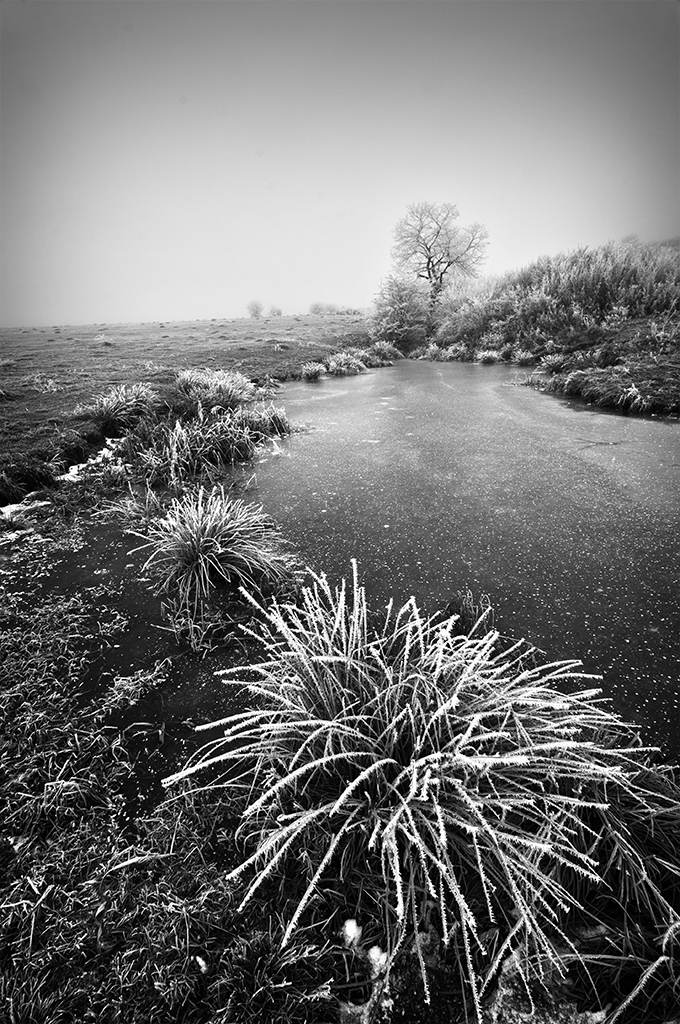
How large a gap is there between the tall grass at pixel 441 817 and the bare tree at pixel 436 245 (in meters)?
24.2

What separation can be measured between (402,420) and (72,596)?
562 cm

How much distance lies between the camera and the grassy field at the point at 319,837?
45.5 inches

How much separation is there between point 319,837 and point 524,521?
294 centimetres

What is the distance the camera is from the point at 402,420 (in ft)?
23.7

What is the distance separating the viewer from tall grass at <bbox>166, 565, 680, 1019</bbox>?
3.94ft

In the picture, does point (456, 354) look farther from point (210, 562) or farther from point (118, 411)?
point (210, 562)

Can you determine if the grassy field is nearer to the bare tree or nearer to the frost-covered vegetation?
the frost-covered vegetation

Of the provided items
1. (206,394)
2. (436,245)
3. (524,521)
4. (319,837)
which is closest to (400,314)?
(436,245)

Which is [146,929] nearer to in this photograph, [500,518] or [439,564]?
[439,564]

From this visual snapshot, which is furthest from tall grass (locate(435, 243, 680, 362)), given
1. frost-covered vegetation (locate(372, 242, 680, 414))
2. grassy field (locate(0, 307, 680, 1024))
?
grassy field (locate(0, 307, 680, 1024))

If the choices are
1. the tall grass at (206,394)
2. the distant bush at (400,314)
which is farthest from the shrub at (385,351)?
the tall grass at (206,394)

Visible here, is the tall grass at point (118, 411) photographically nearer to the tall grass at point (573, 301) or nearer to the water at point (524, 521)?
the water at point (524, 521)

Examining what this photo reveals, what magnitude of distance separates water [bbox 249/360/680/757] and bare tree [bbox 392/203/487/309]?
1939 cm

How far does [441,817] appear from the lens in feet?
3.92
